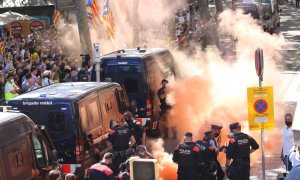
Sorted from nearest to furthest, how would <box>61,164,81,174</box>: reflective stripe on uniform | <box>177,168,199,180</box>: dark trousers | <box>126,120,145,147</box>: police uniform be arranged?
<box>177,168,199,180</box>: dark trousers
<box>61,164,81,174</box>: reflective stripe on uniform
<box>126,120,145,147</box>: police uniform

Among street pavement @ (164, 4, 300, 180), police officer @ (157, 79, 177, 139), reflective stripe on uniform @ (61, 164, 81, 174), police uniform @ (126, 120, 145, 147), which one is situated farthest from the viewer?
police officer @ (157, 79, 177, 139)

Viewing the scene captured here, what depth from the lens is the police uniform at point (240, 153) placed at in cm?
1180

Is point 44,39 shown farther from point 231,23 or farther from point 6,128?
point 6,128

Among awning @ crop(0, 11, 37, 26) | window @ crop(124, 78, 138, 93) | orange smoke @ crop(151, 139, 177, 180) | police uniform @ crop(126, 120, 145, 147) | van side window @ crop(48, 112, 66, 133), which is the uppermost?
awning @ crop(0, 11, 37, 26)

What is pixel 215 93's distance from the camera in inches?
766

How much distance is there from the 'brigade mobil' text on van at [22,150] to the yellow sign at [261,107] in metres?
3.41

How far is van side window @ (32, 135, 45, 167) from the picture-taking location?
410 inches

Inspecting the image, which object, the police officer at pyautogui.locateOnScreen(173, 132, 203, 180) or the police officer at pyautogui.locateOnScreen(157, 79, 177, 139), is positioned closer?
the police officer at pyautogui.locateOnScreen(173, 132, 203, 180)

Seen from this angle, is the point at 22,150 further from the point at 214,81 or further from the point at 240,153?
the point at 214,81

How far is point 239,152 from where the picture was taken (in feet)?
38.8

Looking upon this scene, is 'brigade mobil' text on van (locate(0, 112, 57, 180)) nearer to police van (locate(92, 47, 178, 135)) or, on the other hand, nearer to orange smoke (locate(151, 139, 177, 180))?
orange smoke (locate(151, 139, 177, 180))

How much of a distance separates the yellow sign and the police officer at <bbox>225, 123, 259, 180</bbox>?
350 millimetres

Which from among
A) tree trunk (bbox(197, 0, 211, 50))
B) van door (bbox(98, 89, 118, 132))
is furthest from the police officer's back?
tree trunk (bbox(197, 0, 211, 50))

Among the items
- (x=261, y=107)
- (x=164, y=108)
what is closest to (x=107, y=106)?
(x=261, y=107)
